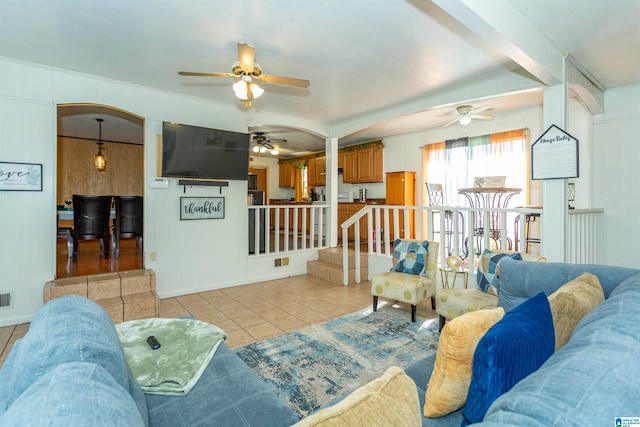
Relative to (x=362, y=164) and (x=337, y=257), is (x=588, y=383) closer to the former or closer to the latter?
(x=337, y=257)

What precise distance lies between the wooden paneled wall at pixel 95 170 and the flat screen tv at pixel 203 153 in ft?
14.8

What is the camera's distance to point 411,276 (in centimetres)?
335

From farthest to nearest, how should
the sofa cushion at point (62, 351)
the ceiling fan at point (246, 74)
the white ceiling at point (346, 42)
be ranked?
the ceiling fan at point (246, 74) < the white ceiling at point (346, 42) < the sofa cushion at point (62, 351)

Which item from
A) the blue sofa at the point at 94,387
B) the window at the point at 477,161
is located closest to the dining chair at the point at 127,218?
the blue sofa at the point at 94,387

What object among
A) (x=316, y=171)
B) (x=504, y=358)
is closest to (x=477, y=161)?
(x=316, y=171)

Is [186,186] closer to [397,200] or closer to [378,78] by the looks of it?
[378,78]

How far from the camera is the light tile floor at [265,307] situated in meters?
3.06

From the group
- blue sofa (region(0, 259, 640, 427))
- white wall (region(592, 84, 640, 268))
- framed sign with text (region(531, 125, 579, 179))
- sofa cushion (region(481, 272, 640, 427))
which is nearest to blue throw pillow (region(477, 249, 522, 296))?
framed sign with text (region(531, 125, 579, 179))

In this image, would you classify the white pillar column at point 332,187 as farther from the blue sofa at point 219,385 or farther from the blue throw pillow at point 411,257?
the blue sofa at point 219,385

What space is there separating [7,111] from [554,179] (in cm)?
552

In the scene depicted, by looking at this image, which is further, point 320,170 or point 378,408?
point 320,170

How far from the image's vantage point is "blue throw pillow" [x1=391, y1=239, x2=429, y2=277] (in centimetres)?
337

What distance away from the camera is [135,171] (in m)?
7.77

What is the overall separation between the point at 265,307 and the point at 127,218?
292 cm
